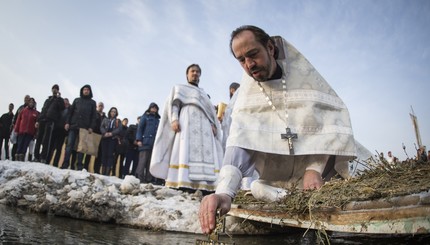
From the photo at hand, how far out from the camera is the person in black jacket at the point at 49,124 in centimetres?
787

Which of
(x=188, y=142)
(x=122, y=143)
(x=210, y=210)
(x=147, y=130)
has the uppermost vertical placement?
(x=147, y=130)

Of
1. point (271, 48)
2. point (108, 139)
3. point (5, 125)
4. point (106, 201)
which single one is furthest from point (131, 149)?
point (271, 48)

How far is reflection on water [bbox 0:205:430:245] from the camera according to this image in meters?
2.31

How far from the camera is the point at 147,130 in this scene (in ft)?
26.5

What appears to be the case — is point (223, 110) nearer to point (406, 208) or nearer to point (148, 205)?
point (148, 205)

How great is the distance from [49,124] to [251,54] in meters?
7.01

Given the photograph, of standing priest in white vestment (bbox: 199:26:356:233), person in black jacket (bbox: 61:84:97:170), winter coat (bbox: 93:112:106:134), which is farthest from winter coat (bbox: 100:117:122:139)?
standing priest in white vestment (bbox: 199:26:356:233)

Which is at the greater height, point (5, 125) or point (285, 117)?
point (5, 125)

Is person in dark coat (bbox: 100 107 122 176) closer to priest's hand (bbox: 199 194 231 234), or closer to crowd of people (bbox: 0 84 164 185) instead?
crowd of people (bbox: 0 84 164 185)

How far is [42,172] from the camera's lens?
4.93 m

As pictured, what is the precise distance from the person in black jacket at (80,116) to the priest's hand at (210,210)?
6.58 m

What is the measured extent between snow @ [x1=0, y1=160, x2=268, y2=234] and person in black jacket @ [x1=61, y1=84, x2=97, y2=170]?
8.27ft

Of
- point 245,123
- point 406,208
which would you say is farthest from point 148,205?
point 406,208

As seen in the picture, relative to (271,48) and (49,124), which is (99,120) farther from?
(271,48)
